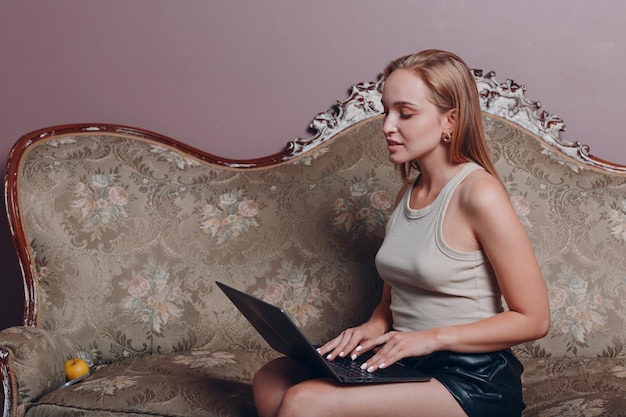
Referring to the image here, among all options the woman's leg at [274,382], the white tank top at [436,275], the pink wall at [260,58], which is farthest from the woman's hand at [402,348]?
the pink wall at [260,58]

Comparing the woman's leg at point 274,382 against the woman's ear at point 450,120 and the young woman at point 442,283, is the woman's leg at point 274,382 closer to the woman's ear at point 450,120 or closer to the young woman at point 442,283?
the young woman at point 442,283

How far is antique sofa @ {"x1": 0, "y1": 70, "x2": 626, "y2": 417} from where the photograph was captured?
2320 mm

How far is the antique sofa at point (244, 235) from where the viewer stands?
7.61ft

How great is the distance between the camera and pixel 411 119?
1.74 meters

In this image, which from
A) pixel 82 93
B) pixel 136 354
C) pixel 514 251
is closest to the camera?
pixel 514 251

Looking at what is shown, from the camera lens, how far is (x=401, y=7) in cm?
265

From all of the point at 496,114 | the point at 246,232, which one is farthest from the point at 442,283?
the point at 496,114

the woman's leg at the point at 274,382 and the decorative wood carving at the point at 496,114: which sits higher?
the decorative wood carving at the point at 496,114

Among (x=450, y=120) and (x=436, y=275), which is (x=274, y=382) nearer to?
(x=436, y=275)

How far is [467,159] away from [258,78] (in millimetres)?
1189

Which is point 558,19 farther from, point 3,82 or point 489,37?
point 3,82

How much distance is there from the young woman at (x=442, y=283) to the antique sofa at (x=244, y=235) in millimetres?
544

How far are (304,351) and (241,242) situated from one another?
Result: 0.94 metres

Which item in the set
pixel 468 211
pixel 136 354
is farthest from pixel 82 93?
pixel 468 211
